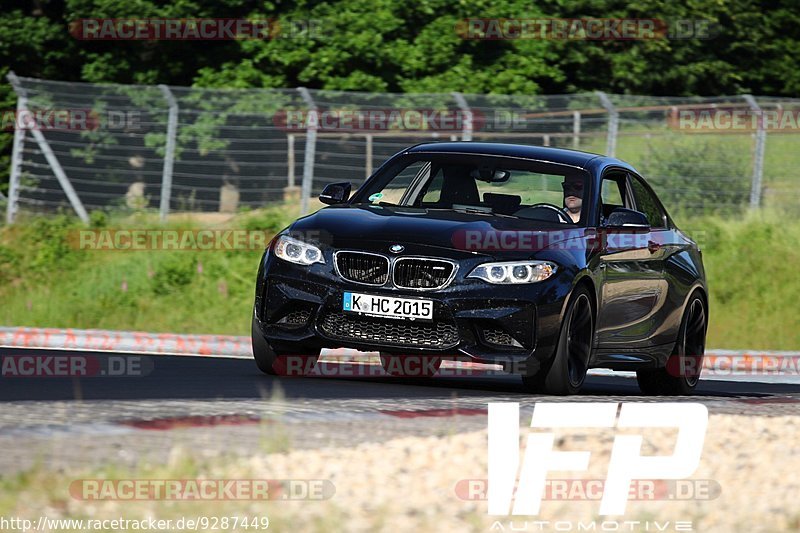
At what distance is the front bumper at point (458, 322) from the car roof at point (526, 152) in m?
1.64

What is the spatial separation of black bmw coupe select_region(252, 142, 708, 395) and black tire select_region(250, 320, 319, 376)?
1 cm

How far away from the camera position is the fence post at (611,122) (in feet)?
77.8

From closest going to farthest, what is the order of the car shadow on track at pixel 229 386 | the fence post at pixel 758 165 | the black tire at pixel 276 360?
the car shadow on track at pixel 229 386 < the black tire at pixel 276 360 < the fence post at pixel 758 165

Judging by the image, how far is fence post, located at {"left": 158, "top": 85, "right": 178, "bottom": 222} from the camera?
23547 millimetres

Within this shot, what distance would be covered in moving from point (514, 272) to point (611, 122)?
1355cm

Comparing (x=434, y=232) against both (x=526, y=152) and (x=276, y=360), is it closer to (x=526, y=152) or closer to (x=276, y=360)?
(x=276, y=360)

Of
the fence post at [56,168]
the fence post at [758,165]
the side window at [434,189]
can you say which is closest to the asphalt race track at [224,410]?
the side window at [434,189]

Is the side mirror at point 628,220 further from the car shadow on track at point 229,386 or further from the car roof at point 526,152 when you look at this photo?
the car shadow on track at point 229,386

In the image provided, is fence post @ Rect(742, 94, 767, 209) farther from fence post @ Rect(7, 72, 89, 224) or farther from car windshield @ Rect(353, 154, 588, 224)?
car windshield @ Rect(353, 154, 588, 224)

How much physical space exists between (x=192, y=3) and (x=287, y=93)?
5.78 metres

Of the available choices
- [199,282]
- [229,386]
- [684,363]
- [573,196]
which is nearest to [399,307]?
[229,386]

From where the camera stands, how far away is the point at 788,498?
24.0 ft

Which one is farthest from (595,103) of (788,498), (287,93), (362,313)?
(788,498)

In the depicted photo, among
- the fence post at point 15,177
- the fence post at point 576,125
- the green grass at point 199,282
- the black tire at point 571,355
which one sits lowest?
the green grass at point 199,282
